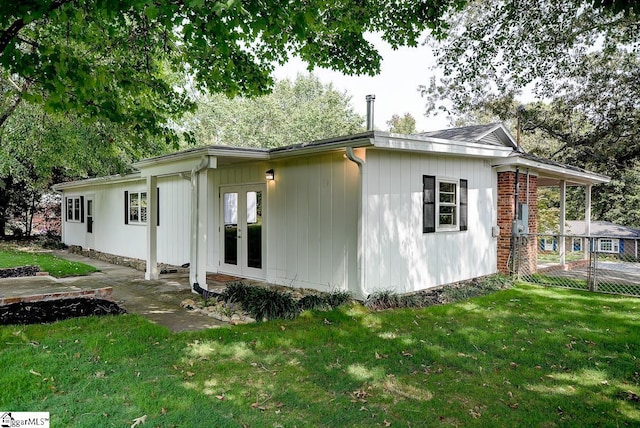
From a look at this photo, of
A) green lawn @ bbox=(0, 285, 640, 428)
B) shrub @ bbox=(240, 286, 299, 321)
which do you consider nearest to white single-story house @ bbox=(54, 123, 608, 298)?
shrub @ bbox=(240, 286, 299, 321)

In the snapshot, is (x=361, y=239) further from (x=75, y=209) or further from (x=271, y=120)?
(x=271, y=120)

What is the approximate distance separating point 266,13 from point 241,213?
5.35m

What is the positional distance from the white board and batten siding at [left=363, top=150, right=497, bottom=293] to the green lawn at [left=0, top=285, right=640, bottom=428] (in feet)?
4.23

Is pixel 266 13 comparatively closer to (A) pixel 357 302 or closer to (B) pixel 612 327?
(A) pixel 357 302

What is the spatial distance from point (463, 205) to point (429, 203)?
1.16 metres

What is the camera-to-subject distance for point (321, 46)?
316 inches

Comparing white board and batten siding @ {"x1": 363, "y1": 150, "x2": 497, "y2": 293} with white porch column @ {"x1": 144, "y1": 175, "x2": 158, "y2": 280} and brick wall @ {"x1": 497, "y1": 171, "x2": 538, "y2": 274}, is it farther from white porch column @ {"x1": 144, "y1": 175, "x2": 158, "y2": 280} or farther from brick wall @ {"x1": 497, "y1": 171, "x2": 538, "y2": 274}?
white porch column @ {"x1": 144, "y1": 175, "x2": 158, "y2": 280}

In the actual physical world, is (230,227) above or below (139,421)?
above

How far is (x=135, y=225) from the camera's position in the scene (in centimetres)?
1295

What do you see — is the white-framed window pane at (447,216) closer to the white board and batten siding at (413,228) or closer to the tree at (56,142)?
the white board and batten siding at (413,228)

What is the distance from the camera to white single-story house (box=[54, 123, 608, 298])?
693cm

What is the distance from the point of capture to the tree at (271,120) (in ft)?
109

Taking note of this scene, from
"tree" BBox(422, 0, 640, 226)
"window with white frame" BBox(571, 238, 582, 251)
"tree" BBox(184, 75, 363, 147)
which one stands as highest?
"tree" BBox(184, 75, 363, 147)

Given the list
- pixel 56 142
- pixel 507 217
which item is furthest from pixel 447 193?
pixel 56 142
